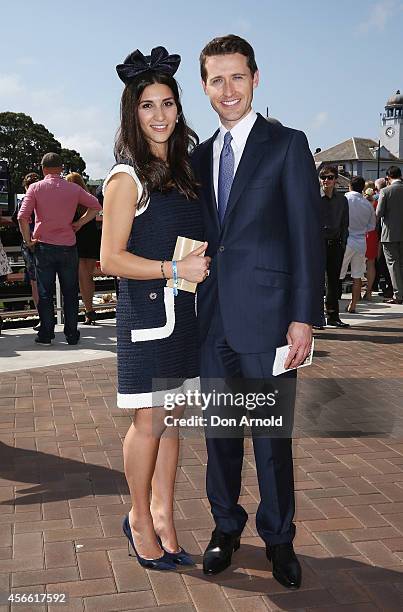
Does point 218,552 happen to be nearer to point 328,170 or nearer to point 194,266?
point 194,266

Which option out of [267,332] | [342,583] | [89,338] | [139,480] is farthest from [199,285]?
[89,338]

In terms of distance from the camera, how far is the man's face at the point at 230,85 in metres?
3.12

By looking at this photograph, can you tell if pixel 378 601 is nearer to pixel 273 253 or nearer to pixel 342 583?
pixel 342 583

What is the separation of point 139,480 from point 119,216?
1.09 meters

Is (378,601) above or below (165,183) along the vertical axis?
below

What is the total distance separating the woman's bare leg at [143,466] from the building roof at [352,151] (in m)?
150

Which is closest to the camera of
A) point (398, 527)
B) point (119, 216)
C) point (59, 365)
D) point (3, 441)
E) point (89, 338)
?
point (119, 216)

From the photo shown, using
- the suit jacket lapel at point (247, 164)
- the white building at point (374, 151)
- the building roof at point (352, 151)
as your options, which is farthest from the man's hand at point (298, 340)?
the building roof at point (352, 151)

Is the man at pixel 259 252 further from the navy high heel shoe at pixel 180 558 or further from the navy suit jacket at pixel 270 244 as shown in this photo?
the navy high heel shoe at pixel 180 558

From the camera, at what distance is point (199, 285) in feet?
10.8

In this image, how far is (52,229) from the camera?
27.0 feet

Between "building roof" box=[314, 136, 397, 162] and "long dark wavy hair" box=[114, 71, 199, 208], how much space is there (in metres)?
150

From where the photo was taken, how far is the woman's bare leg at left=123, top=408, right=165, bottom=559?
10.6 feet

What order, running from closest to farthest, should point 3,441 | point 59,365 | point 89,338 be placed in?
1. point 3,441
2. point 59,365
3. point 89,338
